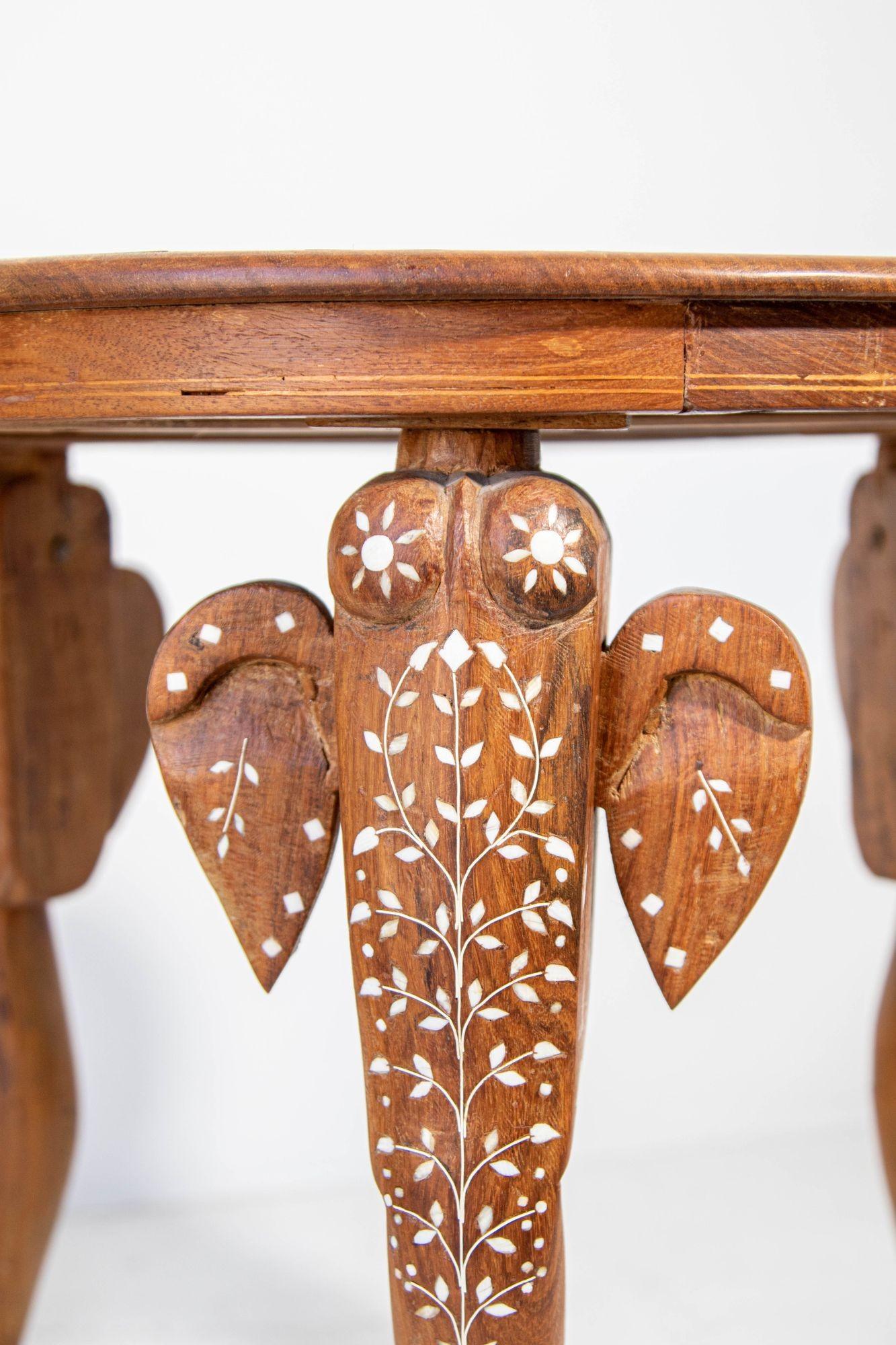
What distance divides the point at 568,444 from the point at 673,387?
2.44 ft

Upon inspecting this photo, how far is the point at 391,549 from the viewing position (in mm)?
876

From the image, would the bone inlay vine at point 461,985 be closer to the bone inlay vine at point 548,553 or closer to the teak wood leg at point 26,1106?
the bone inlay vine at point 548,553

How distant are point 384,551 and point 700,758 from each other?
212mm

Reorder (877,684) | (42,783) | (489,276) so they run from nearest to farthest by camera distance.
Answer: (489,276)
(42,783)
(877,684)

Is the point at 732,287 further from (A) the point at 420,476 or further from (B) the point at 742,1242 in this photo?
(B) the point at 742,1242

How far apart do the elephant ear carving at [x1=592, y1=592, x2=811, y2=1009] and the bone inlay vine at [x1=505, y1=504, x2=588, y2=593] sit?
7 centimetres

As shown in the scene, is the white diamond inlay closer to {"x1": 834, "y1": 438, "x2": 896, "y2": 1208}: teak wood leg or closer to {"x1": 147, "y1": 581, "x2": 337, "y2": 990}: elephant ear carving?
{"x1": 147, "y1": 581, "x2": 337, "y2": 990}: elephant ear carving

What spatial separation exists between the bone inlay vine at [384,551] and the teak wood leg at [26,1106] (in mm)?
542

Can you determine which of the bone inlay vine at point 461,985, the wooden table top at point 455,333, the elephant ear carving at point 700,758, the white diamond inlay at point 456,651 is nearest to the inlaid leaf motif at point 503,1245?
the bone inlay vine at point 461,985

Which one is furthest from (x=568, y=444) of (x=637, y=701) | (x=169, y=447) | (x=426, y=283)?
(x=426, y=283)

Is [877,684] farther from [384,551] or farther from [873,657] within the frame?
[384,551]

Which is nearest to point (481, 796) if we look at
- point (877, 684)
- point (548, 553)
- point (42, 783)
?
point (548, 553)

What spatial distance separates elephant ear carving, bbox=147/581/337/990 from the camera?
0.95 metres

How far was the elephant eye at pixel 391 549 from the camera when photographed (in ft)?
2.87
